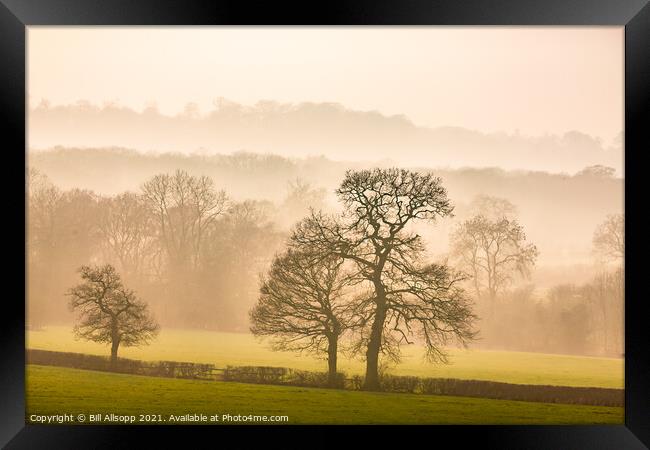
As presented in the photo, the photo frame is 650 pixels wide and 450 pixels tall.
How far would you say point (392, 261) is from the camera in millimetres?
7031

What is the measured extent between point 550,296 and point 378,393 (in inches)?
79.1

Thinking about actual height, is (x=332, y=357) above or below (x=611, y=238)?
below

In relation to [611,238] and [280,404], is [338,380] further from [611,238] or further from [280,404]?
[611,238]

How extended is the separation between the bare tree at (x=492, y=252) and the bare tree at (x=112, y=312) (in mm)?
3259

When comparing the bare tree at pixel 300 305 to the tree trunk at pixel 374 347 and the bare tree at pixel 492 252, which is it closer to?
the tree trunk at pixel 374 347

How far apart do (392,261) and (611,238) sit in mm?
2206

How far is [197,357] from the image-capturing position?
7.00 metres

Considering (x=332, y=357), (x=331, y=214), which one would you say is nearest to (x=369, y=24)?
(x=331, y=214)

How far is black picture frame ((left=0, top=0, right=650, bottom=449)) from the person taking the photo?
6648mm

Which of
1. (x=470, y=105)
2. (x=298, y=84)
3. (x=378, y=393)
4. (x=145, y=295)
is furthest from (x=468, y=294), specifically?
(x=145, y=295)

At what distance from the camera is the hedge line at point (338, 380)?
6.93 m

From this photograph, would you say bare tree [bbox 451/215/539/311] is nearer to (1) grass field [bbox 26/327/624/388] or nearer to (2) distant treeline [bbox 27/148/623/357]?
(2) distant treeline [bbox 27/148/623/357]

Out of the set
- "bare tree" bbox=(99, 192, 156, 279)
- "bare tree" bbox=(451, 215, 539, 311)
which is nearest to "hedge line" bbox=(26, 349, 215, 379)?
"bare tree" bbox=(99, 192, 156, 279)
